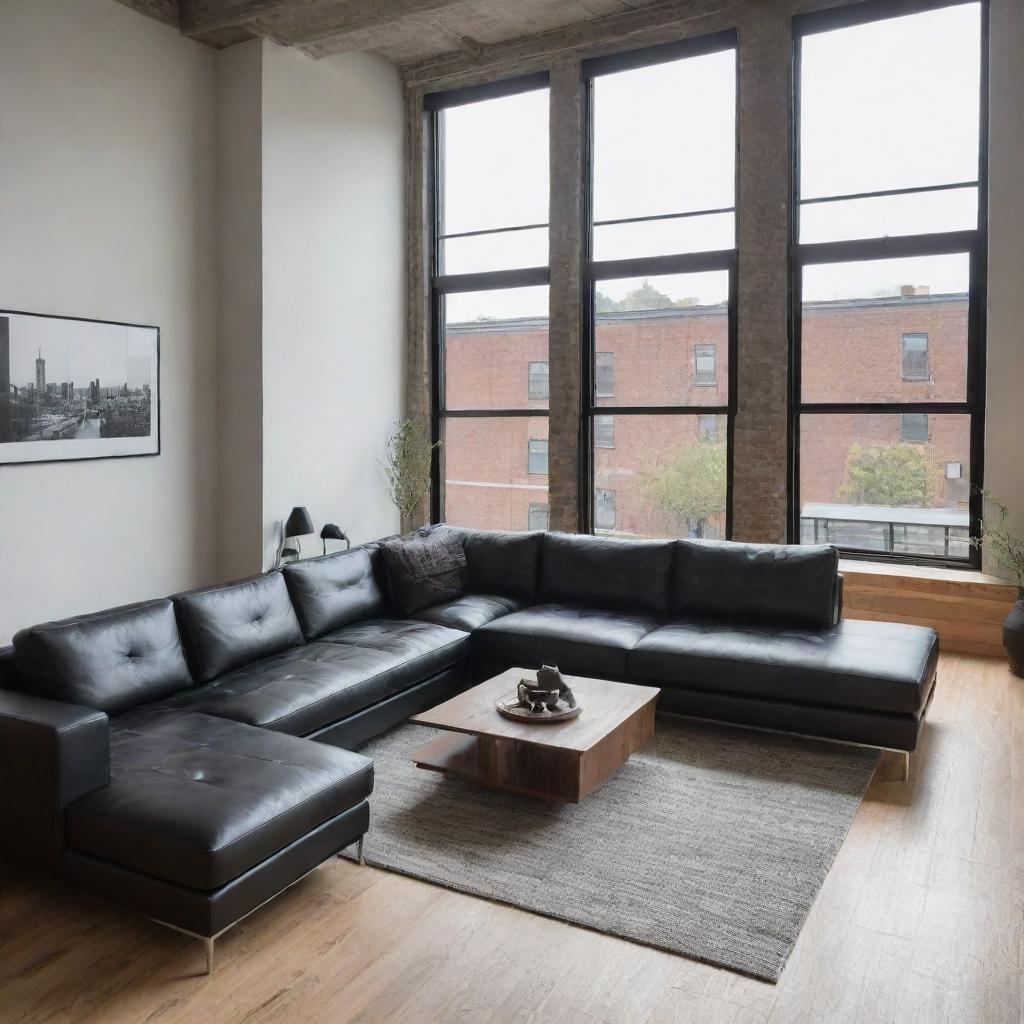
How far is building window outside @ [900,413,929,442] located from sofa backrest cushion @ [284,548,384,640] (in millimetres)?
3500

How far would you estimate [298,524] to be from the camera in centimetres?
612

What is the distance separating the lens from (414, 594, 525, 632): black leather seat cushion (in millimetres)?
4816

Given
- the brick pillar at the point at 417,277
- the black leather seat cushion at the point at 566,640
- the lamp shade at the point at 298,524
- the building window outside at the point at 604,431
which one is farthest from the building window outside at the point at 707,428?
the lamp shade at the point at 298,524

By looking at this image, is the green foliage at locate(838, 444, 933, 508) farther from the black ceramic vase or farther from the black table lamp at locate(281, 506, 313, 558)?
the black table lamp at locate(281, 506, 313, 558)

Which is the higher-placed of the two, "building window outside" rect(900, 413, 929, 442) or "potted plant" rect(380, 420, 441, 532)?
"building window outside" rect(900, 413, 929, 442)

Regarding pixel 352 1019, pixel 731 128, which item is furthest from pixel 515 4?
pixel 352 1019

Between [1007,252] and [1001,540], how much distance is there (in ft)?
5.72

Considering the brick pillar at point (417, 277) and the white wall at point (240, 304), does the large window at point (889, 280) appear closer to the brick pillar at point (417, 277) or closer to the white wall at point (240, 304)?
the brick pillar at point (417, 277)

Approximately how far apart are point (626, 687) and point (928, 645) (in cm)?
146

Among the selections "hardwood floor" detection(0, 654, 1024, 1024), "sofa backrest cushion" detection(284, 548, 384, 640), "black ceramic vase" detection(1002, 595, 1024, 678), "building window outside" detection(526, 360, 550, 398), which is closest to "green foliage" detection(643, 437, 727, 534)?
"building window outside" detection(526, 360, 550, 398)

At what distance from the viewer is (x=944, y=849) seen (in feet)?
10.2

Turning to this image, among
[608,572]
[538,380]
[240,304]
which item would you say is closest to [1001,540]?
[608,572]

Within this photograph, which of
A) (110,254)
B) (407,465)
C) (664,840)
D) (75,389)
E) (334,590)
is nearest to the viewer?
(664,840)

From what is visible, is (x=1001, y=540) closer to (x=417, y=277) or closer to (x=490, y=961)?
(x=490, y=961)
